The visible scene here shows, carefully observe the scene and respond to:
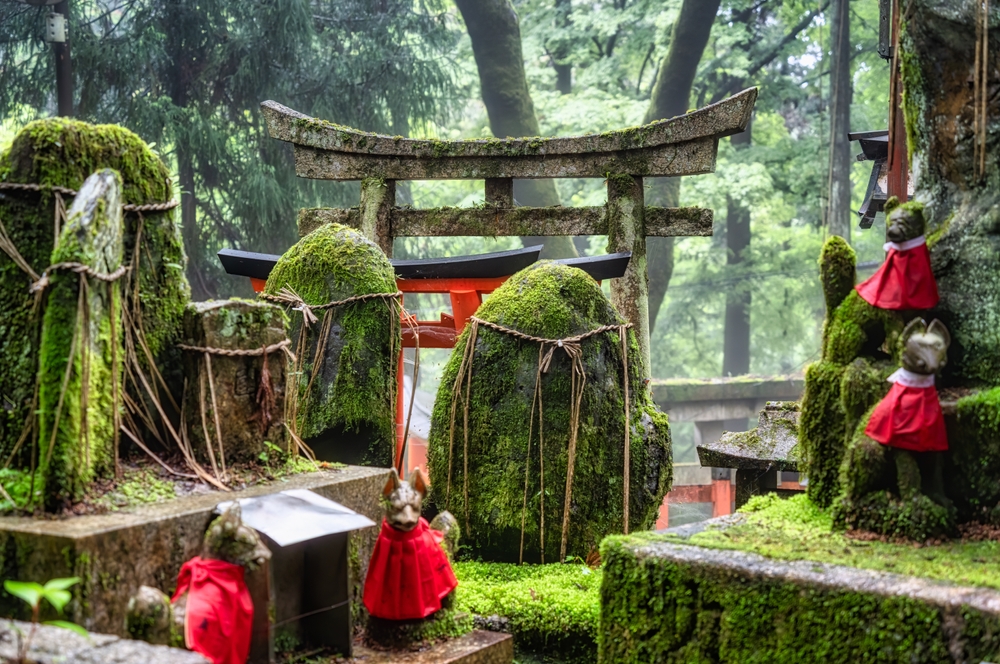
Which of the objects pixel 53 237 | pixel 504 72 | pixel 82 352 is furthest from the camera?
pixel 504 72

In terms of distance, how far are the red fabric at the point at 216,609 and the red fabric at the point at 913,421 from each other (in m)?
2.26

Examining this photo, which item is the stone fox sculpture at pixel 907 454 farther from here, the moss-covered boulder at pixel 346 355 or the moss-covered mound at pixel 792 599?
the moss-covered boulder at pixel 346 355

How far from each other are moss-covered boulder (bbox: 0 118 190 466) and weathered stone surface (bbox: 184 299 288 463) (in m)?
0.15

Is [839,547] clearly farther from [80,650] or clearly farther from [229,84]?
[229,84]

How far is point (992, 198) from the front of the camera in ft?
12.2

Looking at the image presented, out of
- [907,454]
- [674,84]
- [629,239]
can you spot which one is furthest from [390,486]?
[674,84]

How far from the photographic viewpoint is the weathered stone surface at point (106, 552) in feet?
9.59

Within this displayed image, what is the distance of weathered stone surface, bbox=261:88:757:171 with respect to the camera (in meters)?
7.83

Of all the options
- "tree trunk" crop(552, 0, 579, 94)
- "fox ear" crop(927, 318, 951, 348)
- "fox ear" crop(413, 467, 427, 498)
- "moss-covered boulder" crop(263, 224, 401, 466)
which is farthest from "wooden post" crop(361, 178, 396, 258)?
"tree trunk" crop(552, 0, 579, 94)

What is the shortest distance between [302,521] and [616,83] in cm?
1568

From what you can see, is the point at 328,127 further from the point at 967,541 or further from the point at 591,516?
the point at 967,541

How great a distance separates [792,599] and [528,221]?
584 centimetres

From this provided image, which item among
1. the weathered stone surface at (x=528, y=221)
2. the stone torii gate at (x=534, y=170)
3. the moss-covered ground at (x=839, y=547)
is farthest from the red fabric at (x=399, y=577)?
the weathered stone surface at (x=528, y=221)

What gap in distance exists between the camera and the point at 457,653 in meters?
3.87
